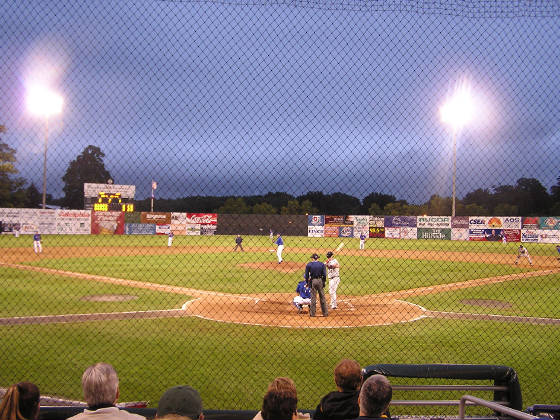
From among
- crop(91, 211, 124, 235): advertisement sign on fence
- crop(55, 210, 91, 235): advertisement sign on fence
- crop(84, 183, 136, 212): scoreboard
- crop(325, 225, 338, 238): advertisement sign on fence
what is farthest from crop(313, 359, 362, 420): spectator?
crop(325, 225, 338, 238): advertisement sign on fence

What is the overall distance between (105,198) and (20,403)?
127 feet

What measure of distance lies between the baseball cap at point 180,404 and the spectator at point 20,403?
92 cm

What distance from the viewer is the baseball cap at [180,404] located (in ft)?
9.50

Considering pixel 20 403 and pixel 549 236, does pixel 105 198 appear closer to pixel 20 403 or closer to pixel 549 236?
pixel 20 403

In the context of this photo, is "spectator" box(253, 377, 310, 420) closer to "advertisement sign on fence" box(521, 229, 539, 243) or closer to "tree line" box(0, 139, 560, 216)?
"tree line" box(0, 139, 560, 216)

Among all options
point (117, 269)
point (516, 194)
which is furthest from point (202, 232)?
point (516, 194)

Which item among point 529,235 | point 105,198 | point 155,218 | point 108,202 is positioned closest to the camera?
point 105,198

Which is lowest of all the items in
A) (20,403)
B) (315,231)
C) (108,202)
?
(315,231)

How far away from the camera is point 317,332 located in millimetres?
10703

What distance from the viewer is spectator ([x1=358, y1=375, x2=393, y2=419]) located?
331cm

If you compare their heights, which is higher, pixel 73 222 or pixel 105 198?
pixel 105 198

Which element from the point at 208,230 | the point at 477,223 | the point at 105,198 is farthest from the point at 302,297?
the point at 208,230

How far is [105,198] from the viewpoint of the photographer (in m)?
39.6

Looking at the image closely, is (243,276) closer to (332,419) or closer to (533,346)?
(533,346)
